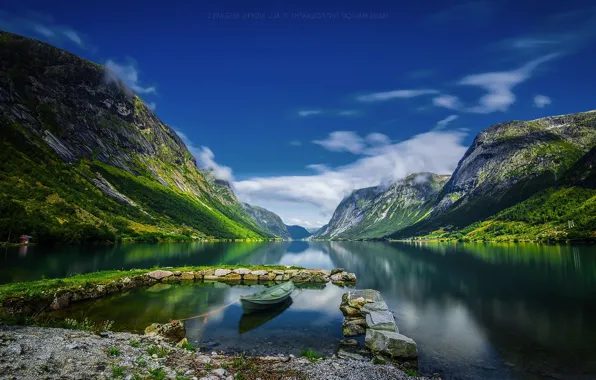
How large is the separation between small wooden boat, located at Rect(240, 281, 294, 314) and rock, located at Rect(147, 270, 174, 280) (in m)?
22.3

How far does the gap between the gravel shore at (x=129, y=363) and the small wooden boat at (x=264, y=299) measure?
12.6 metres

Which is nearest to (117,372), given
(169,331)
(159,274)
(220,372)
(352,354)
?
(220,372)

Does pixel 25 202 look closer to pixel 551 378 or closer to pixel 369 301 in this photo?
pixel 369 301

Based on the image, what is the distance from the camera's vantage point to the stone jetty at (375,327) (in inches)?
808

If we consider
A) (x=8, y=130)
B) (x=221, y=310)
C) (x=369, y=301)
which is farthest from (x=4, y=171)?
(x=369, y=301)

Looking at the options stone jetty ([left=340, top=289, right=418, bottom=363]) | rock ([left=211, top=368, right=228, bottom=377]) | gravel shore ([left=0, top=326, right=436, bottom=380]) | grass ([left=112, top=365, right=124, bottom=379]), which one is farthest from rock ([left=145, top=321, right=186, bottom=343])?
stone jetty ([left=340, top=289, right=418, bottom=363])

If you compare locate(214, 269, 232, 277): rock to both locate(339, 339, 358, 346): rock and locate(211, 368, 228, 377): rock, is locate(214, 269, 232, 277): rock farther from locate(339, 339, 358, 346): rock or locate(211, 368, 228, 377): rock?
locate(211, 368, 228, 377): rock

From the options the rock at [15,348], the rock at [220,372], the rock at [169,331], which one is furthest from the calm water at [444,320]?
the rock at [15,348]

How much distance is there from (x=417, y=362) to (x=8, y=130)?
256573 mm

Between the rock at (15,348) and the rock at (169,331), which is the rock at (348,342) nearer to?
the rock at (169,331)

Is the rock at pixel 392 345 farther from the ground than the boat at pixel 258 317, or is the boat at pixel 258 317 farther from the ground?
the rock at pixel 392 345

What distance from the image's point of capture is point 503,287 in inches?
1829

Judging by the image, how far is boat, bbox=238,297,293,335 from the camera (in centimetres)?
2859

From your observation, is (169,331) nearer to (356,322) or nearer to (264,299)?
(264,299)
